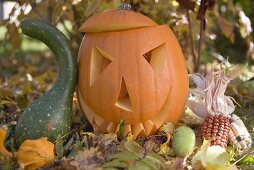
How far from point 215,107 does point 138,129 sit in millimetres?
362

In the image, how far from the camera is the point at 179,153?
189 cm

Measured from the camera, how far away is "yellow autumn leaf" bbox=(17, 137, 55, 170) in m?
1.74

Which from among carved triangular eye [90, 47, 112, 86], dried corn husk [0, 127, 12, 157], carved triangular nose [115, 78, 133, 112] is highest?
carved triangular eye [90, 47, 112, 86]

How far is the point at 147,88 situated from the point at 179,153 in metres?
0.30

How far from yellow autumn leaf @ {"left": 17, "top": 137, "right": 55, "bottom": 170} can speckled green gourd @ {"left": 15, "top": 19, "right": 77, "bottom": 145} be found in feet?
0.52

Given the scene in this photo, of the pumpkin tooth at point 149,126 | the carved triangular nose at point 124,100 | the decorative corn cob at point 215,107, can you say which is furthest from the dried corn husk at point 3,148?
the decorative corn cob at point 215,107

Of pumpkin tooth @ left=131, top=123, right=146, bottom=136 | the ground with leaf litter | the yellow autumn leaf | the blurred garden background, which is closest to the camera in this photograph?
→ the ground with leaf litter

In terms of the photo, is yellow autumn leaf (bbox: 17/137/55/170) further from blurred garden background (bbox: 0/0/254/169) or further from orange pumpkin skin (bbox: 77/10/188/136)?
blurred garden background (bbox: 0/0/254/169)

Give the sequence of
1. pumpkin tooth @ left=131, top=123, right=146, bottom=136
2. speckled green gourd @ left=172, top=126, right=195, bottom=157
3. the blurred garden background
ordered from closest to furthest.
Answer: speckled green gourd @ left=172, top=126, right=195, bottom=157 → pumpkin tooth @ left=131, top=123, right=146, bottom=136 → the blurred garden background

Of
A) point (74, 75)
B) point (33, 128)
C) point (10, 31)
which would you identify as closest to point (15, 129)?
point (33, 128)

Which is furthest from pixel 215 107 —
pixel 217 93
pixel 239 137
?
pixel 239 137

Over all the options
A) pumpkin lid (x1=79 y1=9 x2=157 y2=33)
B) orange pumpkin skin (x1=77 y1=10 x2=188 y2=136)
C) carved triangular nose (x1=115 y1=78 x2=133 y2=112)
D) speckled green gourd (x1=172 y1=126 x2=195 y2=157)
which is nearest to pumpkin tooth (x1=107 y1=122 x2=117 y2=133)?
orange pumpkin skin (x1=77 y1=10 x2=188 y2=136)

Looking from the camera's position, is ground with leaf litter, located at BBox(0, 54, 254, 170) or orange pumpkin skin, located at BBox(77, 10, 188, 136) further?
orange pumpkin skin, located at BBox(77, 10, 188, 136)

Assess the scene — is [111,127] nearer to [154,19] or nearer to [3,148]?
[3,148]
